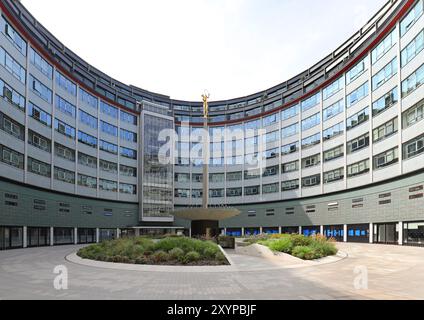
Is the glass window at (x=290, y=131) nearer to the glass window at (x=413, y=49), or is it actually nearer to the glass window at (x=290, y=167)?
the glass window at (x=290, y=167)

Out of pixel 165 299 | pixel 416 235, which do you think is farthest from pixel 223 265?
pixel 416 235

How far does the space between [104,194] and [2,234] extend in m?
23.4

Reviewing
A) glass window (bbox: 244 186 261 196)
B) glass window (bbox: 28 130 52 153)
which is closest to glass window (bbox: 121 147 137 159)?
glass window (bbox: 28 130 52 153)

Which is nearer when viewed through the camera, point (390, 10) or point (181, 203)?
point (390, 10)

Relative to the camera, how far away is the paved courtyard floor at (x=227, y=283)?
39.8 ft

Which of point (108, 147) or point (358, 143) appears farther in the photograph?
point (108, 147)

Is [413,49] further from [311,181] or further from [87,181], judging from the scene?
[87,181]

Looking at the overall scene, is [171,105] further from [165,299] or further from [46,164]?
[165,299]

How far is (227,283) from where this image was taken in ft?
48.5

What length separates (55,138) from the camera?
151 ft

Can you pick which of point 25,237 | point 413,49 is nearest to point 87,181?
point 25,237

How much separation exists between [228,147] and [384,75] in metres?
35.2

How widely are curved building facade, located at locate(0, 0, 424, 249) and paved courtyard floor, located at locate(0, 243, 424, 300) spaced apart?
70.2ft

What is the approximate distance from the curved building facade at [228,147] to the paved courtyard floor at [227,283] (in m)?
21.4
